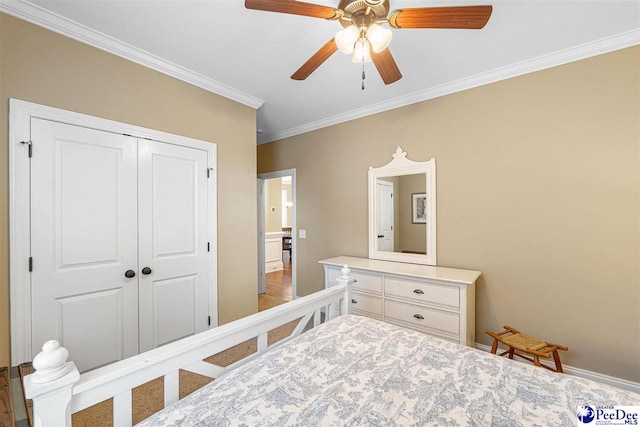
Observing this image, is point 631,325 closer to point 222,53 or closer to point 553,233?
point 553,233

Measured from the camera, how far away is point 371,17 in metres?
1.43

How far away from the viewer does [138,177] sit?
7.01ft

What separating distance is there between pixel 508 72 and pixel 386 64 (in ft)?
4.68

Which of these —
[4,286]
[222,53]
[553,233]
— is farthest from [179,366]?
[553,233]

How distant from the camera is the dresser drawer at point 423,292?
2.27m

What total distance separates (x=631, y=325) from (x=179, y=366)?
2.93 metres

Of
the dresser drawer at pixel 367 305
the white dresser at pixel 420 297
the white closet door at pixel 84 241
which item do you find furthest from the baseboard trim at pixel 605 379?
the white closet door at pixel 84 241

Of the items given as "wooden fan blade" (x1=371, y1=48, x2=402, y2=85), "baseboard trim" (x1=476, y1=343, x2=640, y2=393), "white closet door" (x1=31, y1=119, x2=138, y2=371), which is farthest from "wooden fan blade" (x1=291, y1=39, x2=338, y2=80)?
"baseboard trim" (x1=476, y1=343, x2=640, y2=393)

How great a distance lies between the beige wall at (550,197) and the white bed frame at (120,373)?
2115mm

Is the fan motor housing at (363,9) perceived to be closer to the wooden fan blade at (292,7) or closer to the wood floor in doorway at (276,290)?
the wooden fan blade at (292,7)

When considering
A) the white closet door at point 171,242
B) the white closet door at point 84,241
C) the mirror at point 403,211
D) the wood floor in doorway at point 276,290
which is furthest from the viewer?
the wood floor in doorway at point 276,290

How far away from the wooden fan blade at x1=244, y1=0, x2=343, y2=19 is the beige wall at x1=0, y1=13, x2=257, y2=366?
1.45m

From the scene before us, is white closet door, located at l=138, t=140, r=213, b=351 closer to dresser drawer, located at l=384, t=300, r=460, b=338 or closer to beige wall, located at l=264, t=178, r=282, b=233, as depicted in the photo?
dresser drawer, located at l=384, t=300, r=460, b=338

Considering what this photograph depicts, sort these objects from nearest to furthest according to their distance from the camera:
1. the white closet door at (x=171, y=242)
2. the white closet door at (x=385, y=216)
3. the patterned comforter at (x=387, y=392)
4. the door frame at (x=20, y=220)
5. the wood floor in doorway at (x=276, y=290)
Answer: the patterned comforter at (x=387, y=392), the door frame at (x=20, y=220), the white closet door at (x=171, y=242), the white closet door at (x=385, y=216), the wood floor in doorway at (x=276, y=290)
